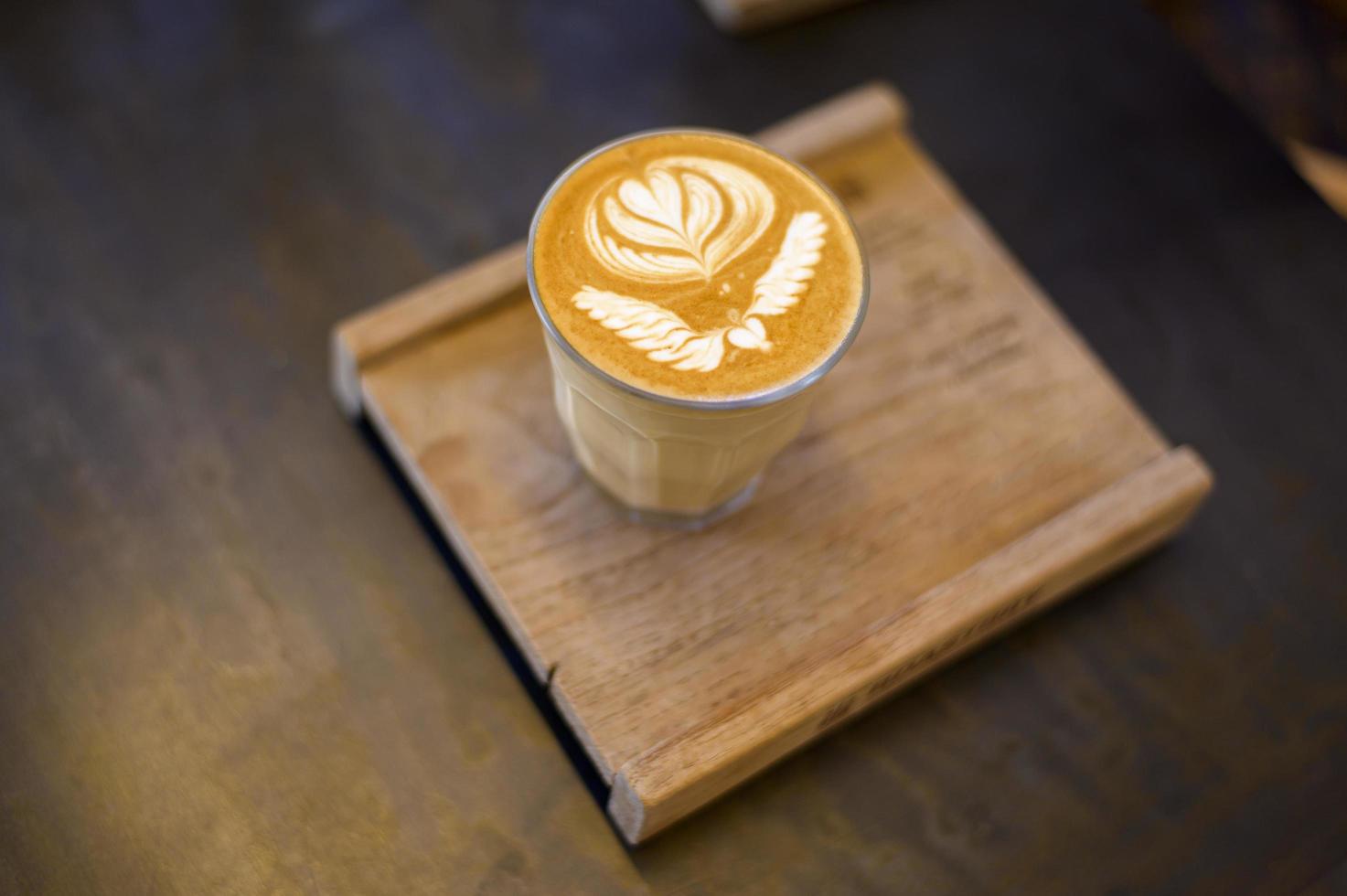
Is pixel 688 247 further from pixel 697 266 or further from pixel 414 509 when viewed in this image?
pixel 414 509

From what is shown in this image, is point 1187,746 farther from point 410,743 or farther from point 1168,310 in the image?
point 410,743

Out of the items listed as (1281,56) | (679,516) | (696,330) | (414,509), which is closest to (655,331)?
(696,330)

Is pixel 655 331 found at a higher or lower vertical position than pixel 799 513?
higher

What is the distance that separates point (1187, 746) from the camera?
87 centimetres

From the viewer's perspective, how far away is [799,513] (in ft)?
2.86

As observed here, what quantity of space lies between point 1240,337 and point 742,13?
546mm

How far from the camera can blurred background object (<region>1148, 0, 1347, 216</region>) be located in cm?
192

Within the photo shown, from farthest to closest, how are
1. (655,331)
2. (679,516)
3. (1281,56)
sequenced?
(1281,56)
(679,516)
(655,331)

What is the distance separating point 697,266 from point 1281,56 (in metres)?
1.66

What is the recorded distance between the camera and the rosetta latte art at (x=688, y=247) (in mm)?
720

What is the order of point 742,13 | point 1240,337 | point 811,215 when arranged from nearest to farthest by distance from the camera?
point 811,215, point 1240,337, point 742,13

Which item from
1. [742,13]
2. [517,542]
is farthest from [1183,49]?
[517,542]

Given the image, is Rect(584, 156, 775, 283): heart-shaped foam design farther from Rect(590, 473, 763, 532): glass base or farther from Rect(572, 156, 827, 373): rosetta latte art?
Rect(590, 473, 763, 532): glass base

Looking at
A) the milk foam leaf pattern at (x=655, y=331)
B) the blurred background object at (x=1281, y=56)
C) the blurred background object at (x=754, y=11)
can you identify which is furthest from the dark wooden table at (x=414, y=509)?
the blurred background object at (x=1281, y=56)
